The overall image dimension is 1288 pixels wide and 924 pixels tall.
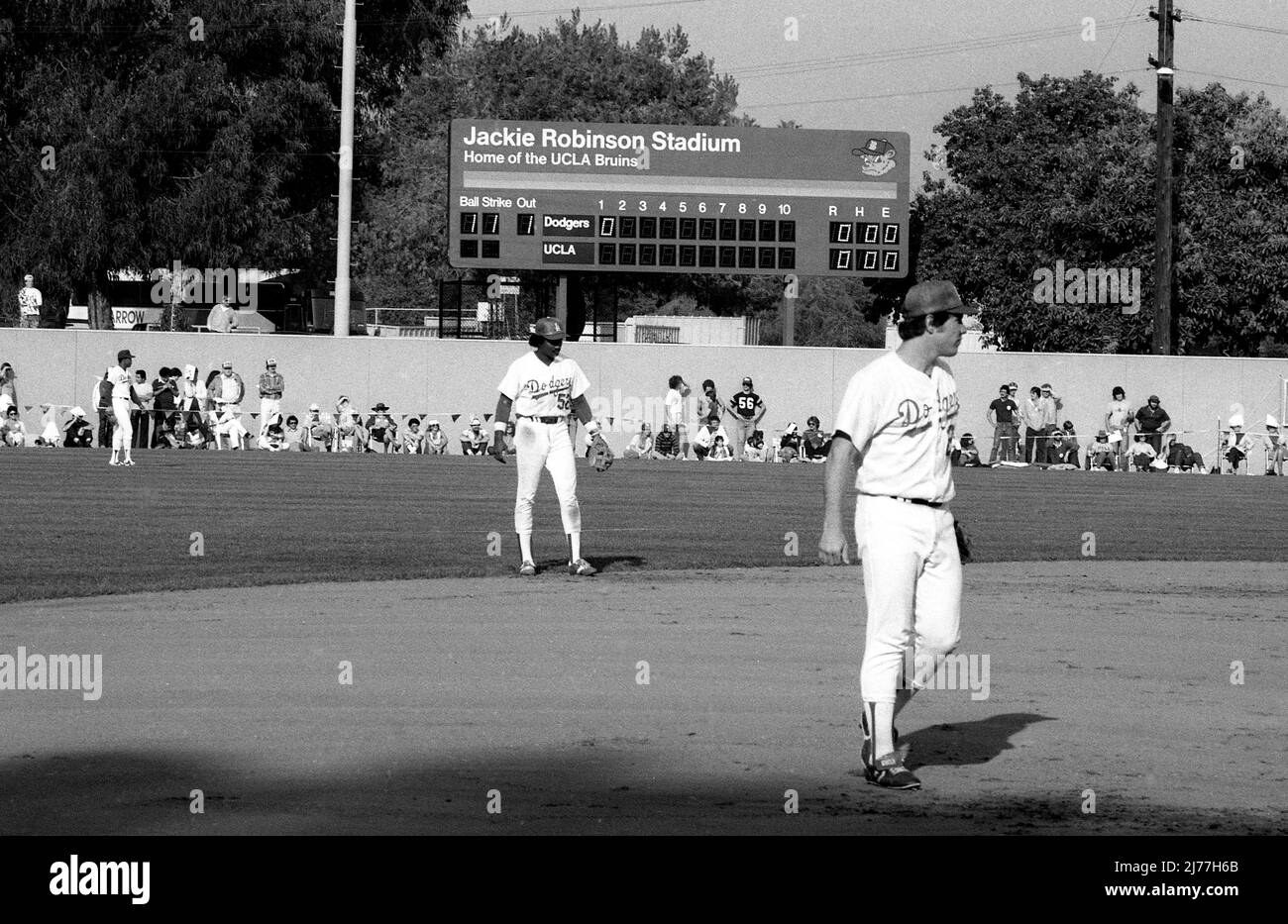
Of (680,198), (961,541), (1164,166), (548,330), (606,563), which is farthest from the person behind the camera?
(1164,166)

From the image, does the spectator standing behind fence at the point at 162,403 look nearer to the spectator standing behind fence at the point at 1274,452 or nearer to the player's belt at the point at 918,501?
the spectator standing behind fence at the point at 1274,452

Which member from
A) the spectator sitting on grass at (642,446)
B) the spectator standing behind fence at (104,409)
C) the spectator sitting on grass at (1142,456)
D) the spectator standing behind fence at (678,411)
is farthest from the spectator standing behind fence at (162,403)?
the spectator sitting on grass at (1142,456)

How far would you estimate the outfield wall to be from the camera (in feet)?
118

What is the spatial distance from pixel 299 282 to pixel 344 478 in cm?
3514

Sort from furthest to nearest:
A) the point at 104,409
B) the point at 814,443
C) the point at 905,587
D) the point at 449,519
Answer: the point at 814,443
the point at 104,409
the point at 449,519
the point at 905,587

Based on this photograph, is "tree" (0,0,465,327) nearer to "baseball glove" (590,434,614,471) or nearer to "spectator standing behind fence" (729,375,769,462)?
"spectator standing behind fence" (729,375,769,462)

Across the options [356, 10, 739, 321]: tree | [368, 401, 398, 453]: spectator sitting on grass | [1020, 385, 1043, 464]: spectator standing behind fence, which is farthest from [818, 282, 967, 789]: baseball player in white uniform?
[356, 10, 739, 321]: tree

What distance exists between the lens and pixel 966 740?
26.6 feet

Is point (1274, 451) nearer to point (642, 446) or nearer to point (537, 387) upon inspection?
point (642, 446)

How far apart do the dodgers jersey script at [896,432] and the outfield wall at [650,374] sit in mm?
28727

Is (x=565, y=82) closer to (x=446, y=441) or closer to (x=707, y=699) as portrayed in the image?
(x=446, y=441)

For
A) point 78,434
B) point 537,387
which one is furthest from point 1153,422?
point 537,387

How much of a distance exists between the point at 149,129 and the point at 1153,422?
27.0 m

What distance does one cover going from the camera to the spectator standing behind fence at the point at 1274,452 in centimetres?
3444
